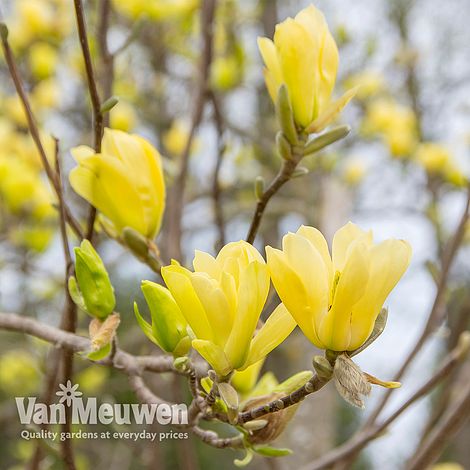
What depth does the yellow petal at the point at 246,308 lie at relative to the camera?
0.34 metres

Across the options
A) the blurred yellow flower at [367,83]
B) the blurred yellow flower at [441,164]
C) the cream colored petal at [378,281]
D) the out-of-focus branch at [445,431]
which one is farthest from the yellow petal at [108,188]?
the blurred yellow flower at [367,83]

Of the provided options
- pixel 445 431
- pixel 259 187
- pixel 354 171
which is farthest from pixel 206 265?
pixel 354 171

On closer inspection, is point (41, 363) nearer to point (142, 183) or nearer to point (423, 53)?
point (142, 183)

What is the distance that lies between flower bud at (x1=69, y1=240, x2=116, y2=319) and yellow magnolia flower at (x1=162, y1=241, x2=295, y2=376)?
0.26 ft

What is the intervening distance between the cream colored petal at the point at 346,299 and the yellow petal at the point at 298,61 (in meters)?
0.17

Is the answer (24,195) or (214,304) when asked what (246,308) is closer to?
(214,304)

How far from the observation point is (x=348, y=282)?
325mm

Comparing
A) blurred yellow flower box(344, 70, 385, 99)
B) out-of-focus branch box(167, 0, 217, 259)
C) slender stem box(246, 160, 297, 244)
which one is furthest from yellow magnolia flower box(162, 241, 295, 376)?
blurred yellow flower box(344, 70, 385, 99)

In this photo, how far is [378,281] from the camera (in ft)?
1.07

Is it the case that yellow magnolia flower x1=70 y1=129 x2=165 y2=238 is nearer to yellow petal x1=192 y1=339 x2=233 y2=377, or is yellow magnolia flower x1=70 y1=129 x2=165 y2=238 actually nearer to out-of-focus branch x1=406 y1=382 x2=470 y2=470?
yellow petal x1=192 y1=339 x2=233 y2=377

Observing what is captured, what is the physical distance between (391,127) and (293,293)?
1367 millimetres

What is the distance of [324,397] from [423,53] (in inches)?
56.7

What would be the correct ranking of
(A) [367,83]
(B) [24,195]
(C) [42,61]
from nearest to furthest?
(B) [24,195]
(C) [42,61]
(A) [367,83]

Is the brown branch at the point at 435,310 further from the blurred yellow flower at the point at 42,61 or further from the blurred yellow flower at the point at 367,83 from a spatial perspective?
the blurred yellow flower at the point at 367,83
